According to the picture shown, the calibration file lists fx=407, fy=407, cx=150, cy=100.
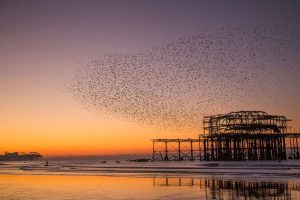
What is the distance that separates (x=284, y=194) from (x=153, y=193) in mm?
6891

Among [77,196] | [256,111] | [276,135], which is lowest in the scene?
[77,196]

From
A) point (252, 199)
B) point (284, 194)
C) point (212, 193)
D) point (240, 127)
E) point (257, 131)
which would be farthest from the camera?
point (257, 131)

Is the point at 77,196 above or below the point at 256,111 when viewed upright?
below

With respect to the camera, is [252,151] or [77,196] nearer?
[77,196]

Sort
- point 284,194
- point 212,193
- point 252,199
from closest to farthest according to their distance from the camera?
point 252,199, point 284,194, point 212,193

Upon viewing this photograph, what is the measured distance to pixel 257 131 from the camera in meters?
75.7

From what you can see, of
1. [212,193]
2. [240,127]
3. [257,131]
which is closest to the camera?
[212,193]

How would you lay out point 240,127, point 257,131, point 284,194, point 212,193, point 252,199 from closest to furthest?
point 252,199, point 284,194, point 212,193, point 240,127, point 257,131

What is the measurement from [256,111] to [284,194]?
56.0 m

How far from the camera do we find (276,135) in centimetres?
7125

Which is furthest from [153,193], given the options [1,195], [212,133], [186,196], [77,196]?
[212,133]

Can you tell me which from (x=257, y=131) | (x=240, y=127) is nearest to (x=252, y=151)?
(x=257, y=131)

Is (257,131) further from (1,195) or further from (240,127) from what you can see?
(1,195)

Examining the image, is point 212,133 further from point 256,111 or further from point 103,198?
point 103,198
